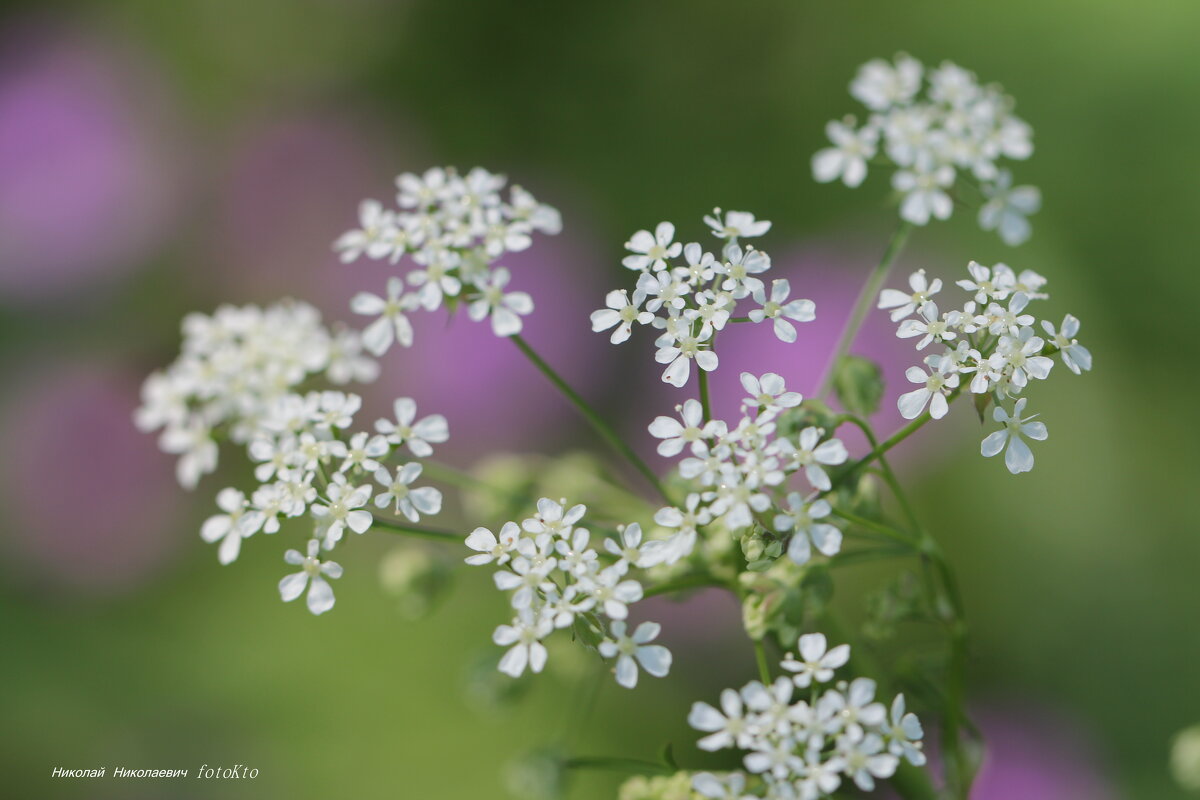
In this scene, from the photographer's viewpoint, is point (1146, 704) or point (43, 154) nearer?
point (1146, 704)

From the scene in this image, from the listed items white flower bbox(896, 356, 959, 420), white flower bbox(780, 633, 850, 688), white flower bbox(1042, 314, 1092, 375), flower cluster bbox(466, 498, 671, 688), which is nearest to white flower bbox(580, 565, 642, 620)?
flower cluster bbox(466, 498, 671, 688)

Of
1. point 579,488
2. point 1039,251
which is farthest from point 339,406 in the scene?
point 1039,251

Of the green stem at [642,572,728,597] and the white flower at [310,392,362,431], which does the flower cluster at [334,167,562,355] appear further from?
the green stem at [642,572,728,597]

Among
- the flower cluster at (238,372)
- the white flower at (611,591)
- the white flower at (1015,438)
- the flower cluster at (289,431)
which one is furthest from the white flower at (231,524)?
the white flower at (1015,438)

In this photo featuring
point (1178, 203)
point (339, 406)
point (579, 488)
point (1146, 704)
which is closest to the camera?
point (339, 406)

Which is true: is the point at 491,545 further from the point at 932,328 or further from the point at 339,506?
the point at 932,328

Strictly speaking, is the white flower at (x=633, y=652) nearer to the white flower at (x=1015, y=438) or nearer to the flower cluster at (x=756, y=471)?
the flower cluster at (x=756, y=471)

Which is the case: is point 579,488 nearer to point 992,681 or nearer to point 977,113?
point 977,113
